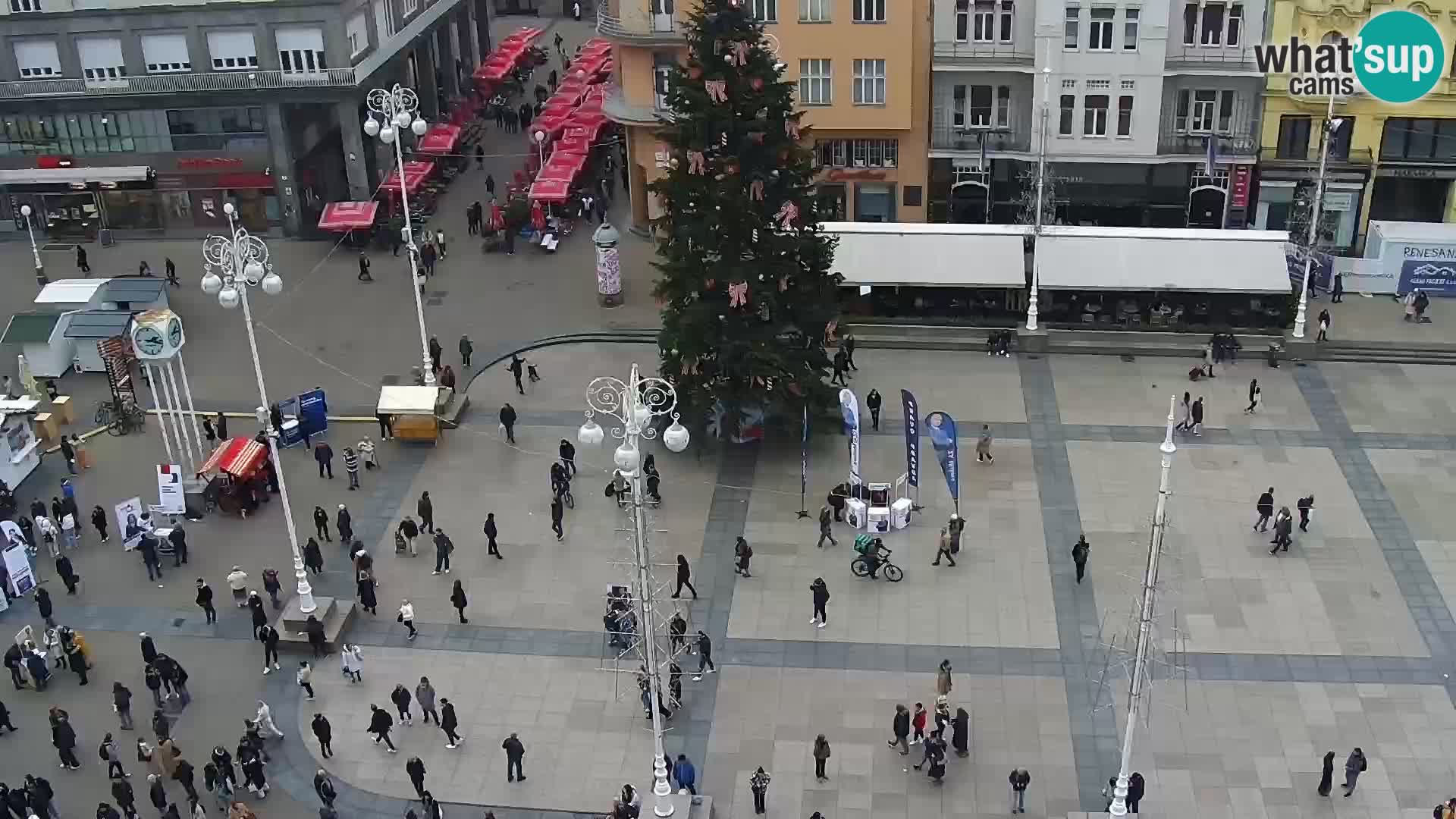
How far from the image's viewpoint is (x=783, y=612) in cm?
3347

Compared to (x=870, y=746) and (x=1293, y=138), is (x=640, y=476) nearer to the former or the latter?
(x=870, y=746)

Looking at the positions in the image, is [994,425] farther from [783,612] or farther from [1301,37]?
[1301,37]

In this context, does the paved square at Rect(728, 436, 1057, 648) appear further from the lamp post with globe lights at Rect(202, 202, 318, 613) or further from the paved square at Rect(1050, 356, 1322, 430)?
Answer: the lamp post with globe lights at Rect(202, 202, 318, 613)

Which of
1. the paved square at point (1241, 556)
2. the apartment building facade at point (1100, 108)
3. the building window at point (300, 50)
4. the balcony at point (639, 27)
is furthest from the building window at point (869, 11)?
the building window at point (300, 50)

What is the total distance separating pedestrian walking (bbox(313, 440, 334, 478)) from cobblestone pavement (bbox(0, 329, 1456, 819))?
0.65 m

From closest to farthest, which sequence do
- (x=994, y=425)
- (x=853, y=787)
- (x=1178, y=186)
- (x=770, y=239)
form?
(x=853, y=787), (x=770, y=239), (x=994, y=425), (x=1178, y=186)

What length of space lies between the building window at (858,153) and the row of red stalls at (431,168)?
14.5 metres

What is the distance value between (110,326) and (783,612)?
24.0 meters

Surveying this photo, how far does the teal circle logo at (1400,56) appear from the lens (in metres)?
45.7

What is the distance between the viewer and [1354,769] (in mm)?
27328

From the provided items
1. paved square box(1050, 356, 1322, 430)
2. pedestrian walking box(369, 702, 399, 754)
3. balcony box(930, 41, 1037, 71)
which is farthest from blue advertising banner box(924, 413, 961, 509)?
balcony box(930, 41, 1037, 71)

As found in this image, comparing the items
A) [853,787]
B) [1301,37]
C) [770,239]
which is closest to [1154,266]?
[1301,37]

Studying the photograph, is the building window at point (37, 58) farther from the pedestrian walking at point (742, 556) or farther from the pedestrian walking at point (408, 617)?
the pedestrian walking at point (742, 556)

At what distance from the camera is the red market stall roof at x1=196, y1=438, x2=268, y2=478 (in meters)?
37.8
